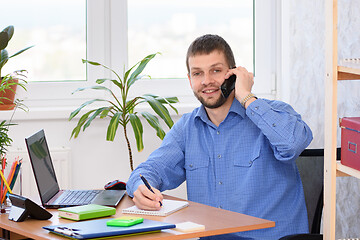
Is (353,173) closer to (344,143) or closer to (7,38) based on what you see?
(344,143)

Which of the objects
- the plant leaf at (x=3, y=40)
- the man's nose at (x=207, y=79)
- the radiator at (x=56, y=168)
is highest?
the plant leaf at (x=3, y=40)

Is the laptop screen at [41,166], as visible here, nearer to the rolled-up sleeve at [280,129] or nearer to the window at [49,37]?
the rolled-up sleeve at [280,129]

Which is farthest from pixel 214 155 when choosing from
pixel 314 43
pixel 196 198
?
pixel 314 43

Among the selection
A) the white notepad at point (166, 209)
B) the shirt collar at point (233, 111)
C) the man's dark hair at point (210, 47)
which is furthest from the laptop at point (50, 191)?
the man's dark hair at point (210, 47)

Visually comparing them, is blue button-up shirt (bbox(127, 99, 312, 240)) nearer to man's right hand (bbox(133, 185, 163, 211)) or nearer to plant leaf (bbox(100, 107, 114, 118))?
man's right hand (bbox(133, 185, 163, 211))

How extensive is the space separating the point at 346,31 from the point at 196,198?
103 cm

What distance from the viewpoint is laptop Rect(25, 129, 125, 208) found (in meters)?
2.25

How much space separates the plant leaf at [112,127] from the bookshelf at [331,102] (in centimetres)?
154

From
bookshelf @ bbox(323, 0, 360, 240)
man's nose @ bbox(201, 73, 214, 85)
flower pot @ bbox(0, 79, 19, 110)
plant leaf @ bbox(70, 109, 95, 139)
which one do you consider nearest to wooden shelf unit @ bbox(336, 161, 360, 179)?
bookshelf @ bbox(323, 0, 360, 240)

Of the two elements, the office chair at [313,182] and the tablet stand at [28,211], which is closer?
the tablet stand at [28,211]

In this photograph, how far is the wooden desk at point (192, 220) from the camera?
184cm

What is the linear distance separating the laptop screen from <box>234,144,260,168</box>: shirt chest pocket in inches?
29.4

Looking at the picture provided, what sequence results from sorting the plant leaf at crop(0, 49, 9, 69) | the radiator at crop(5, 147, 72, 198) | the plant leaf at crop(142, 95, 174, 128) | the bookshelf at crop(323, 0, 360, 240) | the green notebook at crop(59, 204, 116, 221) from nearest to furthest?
the bookshelf at crop(323, 0, 360, 240) → the green notebook at crop(59, 204, 116, 221) → the plant leaf at crop(0, 49, 9, 69) → the plant leaf at crop(142, 95, 174, 128) → the radiator at crop(5, 147, 72, 198)

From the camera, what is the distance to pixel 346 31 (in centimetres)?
278
